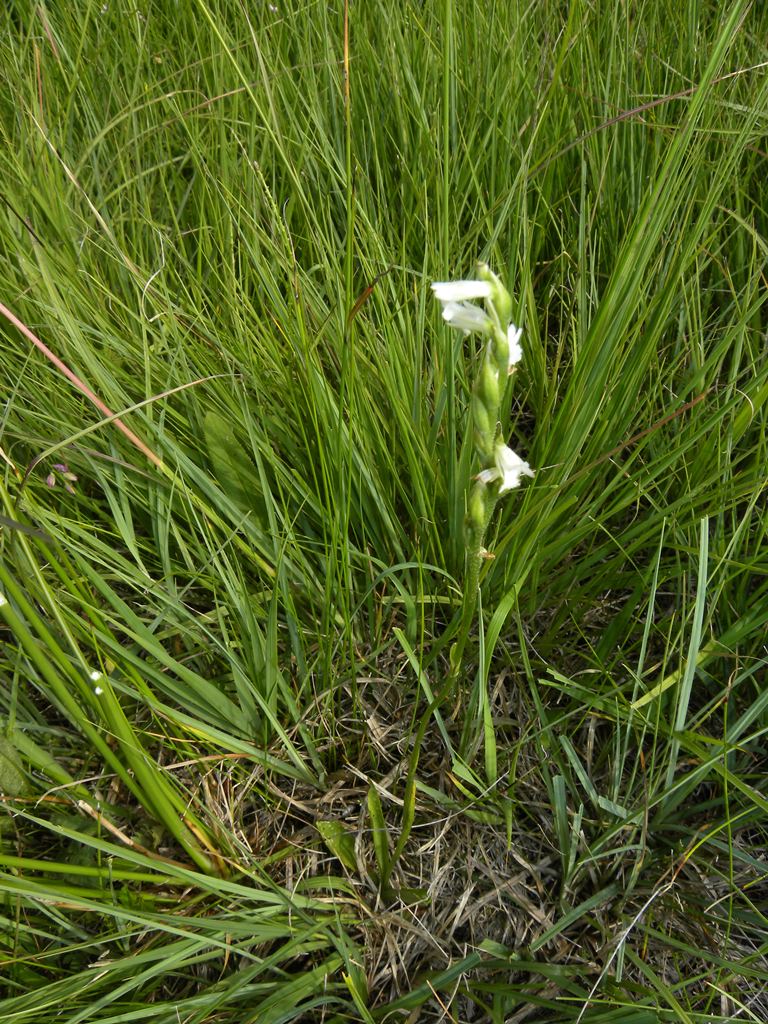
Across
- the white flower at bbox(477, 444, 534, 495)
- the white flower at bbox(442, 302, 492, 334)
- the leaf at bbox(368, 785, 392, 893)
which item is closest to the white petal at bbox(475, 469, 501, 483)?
the white flower at bbox(477, 444, 534, 495)

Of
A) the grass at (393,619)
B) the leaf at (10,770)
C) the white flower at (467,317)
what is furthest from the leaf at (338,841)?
the white flower at (467,317)

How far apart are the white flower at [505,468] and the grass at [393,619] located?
0.25 m

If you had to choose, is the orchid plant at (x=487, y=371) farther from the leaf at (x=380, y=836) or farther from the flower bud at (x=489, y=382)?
the leaf at (x=380, y=836)

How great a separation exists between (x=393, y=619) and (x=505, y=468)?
572mm

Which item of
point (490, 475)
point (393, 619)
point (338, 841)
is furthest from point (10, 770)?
point (490, 475)

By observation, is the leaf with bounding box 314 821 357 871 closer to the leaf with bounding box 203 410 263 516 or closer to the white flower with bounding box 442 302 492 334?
the leaf with bounding box 203 410 263 516

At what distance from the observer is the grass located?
937mm

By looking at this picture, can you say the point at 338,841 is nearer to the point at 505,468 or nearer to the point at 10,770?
the point at 10,770

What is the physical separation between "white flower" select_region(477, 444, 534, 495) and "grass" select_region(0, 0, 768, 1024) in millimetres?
250

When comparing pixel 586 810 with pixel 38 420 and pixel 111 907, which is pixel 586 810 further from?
pixel 38 420

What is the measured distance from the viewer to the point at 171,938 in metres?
0.96

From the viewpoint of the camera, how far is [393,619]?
3.98 ft

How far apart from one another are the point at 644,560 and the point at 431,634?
1.17ft

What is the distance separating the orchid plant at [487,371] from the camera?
62 cm
